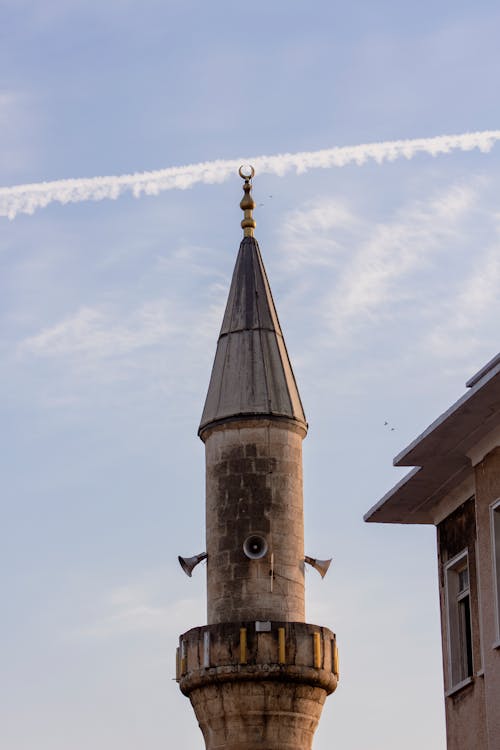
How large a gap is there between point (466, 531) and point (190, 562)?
537 inches

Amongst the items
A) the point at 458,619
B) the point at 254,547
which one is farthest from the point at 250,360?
the point at 458,619

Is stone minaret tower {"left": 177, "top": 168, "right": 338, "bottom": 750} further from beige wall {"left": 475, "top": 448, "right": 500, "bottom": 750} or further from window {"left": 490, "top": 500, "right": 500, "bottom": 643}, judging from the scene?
window {"left": 490, "top": 500, "right": 500, "bottom": 643}

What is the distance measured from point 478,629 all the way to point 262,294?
17.6 m

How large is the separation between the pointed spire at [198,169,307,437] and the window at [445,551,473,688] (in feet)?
42.2

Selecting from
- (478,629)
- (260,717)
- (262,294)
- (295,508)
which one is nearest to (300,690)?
(260,717)

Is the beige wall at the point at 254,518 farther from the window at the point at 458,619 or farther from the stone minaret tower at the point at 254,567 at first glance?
the window at the point at 458,619

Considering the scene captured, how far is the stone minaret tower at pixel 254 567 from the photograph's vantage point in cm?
3756

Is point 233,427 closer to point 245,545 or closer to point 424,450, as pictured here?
point 245,545

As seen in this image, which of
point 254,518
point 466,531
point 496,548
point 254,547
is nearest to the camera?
point 496,548

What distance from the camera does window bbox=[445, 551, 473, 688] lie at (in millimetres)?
26875

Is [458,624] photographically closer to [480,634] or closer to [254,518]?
[480,634]

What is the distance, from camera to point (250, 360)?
41031 mm

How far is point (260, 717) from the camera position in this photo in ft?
123

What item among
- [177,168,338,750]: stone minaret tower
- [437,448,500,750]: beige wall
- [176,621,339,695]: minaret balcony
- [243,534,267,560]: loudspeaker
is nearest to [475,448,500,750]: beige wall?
[437,448,500,750]: beige wall
